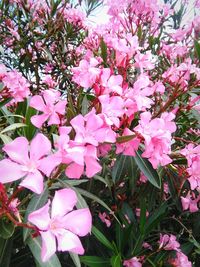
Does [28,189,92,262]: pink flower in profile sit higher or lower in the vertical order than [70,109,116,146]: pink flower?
lower

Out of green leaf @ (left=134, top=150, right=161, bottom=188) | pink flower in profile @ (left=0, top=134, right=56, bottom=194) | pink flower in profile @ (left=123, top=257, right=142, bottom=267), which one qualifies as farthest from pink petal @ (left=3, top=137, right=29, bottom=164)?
pink flower in profile @ (left=123, top=257, right=142, bottom=267)

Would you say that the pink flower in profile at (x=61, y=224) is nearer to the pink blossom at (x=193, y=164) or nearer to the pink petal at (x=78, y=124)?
the pink petal at (x=78, y=124)

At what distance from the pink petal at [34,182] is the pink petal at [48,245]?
7 centimetres

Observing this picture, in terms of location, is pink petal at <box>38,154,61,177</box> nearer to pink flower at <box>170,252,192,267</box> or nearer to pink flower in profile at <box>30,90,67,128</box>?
pink flower in profile at <box>30,90,67,128</box>

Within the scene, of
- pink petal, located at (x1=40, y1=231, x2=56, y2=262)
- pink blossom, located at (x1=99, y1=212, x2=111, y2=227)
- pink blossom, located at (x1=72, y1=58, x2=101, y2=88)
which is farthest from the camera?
pink blossom, located at (x1=99, y1=212, x2=111, y2=227)

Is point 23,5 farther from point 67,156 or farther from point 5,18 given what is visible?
point 67,156

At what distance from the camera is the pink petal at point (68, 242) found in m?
0.47

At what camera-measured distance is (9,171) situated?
0.52 meters

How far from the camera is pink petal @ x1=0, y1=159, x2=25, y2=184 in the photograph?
51cm

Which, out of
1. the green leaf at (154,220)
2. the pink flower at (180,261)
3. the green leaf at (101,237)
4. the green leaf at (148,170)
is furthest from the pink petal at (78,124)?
the pink flower at (180,261)

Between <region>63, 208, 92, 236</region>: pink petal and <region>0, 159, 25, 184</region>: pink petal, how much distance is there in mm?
98

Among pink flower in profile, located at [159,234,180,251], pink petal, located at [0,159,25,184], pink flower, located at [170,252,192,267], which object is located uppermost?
pink petal, located at [0,159,25,184]

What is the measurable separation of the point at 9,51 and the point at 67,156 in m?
2.34

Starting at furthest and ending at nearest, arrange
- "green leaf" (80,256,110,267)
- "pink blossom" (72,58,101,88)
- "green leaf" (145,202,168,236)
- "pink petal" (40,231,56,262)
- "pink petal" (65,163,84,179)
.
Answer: "green leaf" (145,202,168,236)
"green leaf" (80,256,110,267)
"pink blossom" (72,58,101,88)
"pink petal" (65,163,84,179)
"pink petal" (40,231,56,262)
